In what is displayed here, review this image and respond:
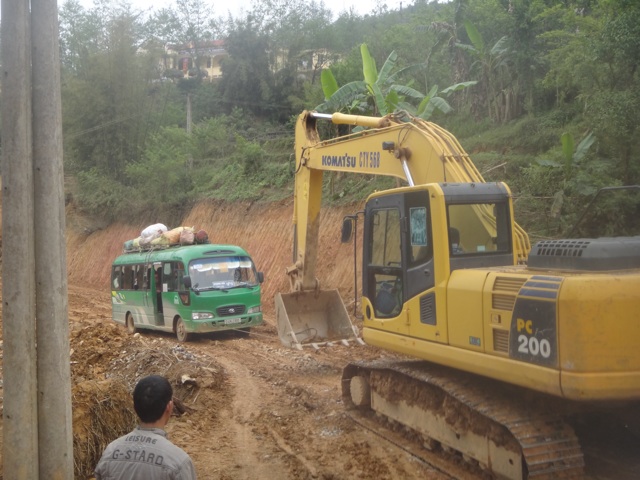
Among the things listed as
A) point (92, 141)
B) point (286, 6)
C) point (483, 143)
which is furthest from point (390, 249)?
point (286, 6)

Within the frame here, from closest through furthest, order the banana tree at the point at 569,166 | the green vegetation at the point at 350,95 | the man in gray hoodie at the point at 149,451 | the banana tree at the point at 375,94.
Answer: the man in gray hoodie at the point at 149,451, the banana tree at the point at 569,166, the green vegetation at the point at 350,95, the banana tree at the point at 375,94

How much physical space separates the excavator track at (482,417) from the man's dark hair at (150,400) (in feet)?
12.5

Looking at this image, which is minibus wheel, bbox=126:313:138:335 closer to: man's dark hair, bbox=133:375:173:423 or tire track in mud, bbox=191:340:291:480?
tire track in mud, bbox=191:340:291:480

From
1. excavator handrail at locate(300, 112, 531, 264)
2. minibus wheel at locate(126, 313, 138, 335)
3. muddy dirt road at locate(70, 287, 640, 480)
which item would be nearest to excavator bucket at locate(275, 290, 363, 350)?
muddy dirt road at locate(70, 287, 640, 480)

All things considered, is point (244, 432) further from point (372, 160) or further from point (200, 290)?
point (200, 290)

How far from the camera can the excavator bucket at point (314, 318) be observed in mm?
11727

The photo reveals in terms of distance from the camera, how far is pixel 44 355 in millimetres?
3887

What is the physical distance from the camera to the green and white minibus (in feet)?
53.1

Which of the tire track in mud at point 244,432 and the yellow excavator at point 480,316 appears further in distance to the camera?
the tire track in mud at point 244,432

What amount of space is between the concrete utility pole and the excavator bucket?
7.76m

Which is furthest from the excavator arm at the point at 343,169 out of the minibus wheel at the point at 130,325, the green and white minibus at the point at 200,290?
the minibus wheel at the point at 130,325

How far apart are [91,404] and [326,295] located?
19.7 feet

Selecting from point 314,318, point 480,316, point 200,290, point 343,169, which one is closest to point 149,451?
point 480,316

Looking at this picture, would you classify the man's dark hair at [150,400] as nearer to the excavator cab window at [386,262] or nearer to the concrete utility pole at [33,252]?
the concrete utility pole at [33,252]
